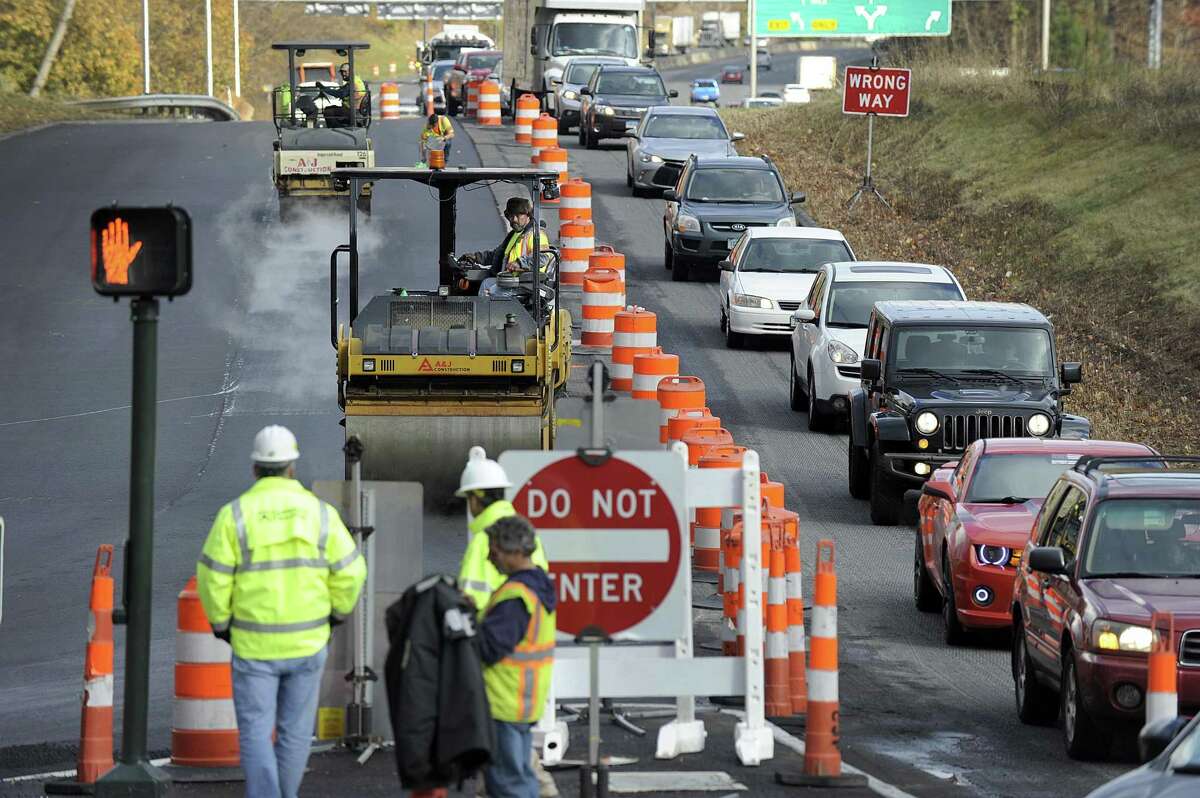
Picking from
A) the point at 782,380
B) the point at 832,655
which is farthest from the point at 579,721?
the point at 782,380

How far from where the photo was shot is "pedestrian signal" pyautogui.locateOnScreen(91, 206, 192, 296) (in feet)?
29.5

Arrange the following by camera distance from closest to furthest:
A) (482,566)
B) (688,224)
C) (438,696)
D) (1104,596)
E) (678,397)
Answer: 1. (438,696)
2. (482,566)
3. (1104,596)
4. (678,397)
5. (688,224)

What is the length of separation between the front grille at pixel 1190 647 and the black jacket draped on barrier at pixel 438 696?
14.8ft

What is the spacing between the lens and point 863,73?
37594 millimetres

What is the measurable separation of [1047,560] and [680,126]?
2887cm

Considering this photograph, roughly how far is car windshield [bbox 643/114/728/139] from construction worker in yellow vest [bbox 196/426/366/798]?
31294 millimetres

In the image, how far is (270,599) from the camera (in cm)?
845

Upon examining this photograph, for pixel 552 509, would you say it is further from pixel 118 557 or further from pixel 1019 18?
pixel 1019 18

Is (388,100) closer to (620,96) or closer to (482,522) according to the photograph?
(620,96)

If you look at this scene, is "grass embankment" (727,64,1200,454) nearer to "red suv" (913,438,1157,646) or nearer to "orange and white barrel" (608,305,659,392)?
"orange and white barrel" (608,305,659,392)

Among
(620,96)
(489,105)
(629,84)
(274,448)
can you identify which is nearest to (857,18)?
(489,105)

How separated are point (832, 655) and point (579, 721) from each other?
5.74 feet

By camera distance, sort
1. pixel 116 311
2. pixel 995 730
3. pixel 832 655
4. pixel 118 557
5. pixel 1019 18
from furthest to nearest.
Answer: pixel 1019 18 < pixel 116 311 < pixel 118 557 < pixel 995 730 < pixel 832 655

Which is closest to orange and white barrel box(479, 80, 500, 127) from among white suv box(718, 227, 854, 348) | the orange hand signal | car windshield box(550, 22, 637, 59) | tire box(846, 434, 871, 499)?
car windshield box(550, 22, 637, 59)
